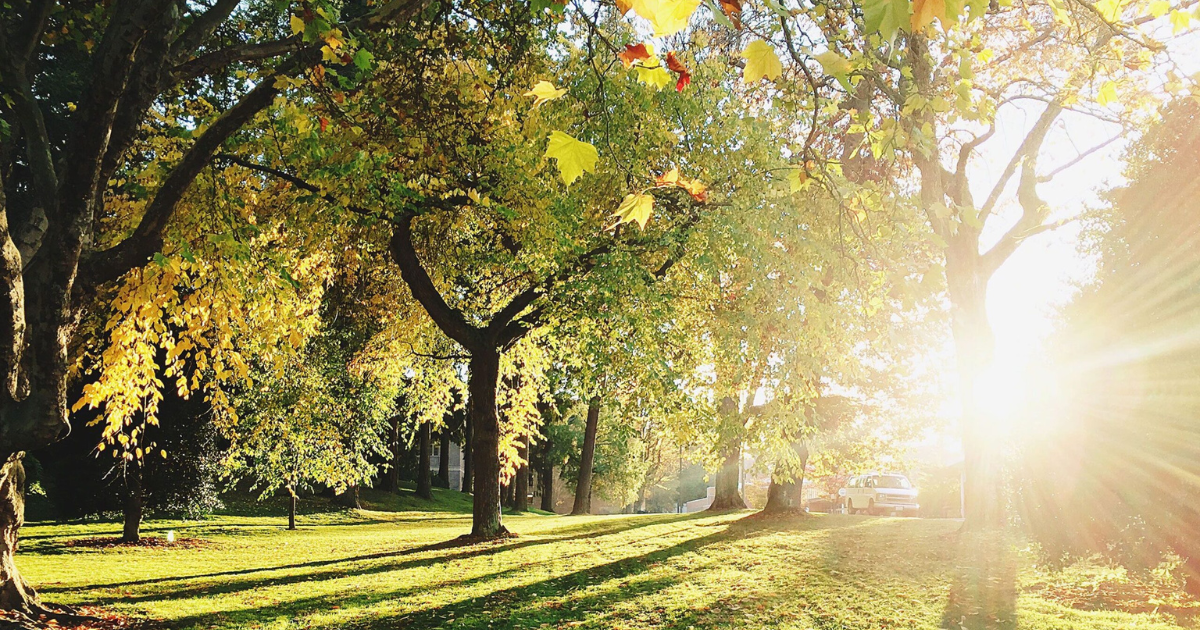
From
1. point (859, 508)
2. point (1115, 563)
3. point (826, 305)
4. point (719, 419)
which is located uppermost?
point (826, 305)

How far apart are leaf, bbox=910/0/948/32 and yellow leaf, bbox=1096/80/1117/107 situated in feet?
8.26

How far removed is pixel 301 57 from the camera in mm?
6418

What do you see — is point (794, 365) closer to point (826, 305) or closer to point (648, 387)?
point (826, 305)

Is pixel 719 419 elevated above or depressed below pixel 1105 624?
above

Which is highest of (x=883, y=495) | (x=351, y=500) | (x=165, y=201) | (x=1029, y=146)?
(x=1029, y=146)

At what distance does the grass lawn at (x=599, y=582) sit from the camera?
775 cm

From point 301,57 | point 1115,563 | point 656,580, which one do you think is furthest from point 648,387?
point 301,57

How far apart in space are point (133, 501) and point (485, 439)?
7.61 metres

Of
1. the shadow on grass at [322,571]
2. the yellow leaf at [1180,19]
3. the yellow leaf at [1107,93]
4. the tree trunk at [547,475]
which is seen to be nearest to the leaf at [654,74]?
the yellow leaf at [1180,19]

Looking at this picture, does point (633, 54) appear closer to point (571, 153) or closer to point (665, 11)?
point (571, 153)

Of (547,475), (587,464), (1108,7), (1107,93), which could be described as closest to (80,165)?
(1108,7)

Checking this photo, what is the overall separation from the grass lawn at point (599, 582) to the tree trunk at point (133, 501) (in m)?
0.86

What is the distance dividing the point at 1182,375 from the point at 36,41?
11.8m

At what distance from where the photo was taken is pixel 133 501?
1444cm
